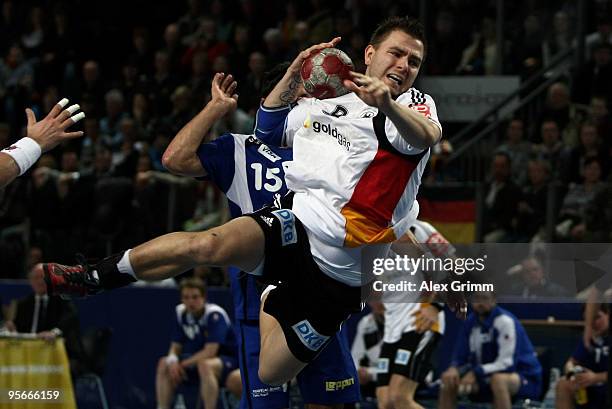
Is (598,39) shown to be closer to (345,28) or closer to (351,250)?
(345,28)

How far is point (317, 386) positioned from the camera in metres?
7.73

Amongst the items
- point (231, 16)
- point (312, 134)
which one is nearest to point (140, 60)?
point (231, 16)

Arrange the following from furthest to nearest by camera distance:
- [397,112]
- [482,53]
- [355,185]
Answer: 1. [482,53]
2. [355,185]
3. [397,112]

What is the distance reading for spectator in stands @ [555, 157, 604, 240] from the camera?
12.8 metres

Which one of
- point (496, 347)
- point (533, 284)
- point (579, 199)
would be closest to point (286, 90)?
point (496, 347)

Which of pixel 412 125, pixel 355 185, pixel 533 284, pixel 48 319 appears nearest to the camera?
pixel 412 125

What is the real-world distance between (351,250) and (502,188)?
684 centimetres

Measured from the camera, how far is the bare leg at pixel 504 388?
1168 cm

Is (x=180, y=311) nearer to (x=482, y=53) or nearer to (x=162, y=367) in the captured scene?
(x=162, y=367)

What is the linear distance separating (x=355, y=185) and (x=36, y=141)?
1.92 m

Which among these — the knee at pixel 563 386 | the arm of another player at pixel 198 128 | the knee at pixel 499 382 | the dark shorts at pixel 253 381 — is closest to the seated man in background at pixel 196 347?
the knee at pixel 499 382

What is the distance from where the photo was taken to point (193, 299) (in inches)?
514

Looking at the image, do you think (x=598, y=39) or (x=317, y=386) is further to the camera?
(x=598, y=39)

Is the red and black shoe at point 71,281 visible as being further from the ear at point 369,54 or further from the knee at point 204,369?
the knee at point 204,369
